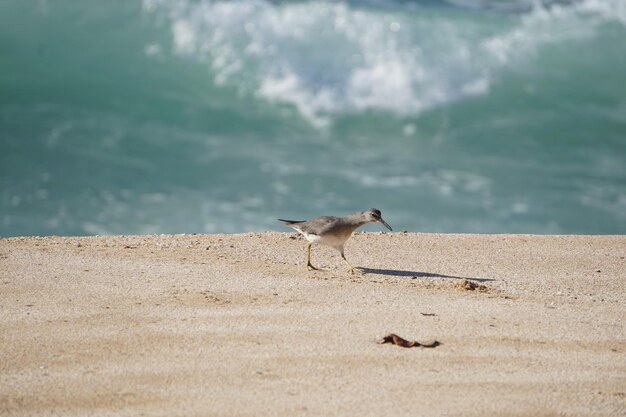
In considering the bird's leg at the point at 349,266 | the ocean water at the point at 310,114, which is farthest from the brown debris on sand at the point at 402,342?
the ocean water at the point at 310,114

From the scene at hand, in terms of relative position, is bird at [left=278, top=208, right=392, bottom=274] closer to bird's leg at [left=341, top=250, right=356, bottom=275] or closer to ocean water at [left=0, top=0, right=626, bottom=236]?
bird's leg at [left=341, top=250, right=356, bottom=275]

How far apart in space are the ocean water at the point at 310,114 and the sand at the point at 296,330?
732 cm

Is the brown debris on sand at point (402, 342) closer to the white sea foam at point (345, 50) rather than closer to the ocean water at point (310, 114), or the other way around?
the ocean water at point (310, 114)

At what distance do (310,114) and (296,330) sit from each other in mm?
13141

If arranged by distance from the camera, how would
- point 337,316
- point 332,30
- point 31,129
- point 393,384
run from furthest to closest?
1. point 332,30
2. point 31,129
3. point 337,316
4. point 393,384

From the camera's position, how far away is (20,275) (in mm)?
6578

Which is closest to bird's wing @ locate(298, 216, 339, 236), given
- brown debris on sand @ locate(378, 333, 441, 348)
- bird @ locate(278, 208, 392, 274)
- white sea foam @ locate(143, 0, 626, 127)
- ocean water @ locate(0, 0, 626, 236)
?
bird @ locate(278, 208, 392, 274)

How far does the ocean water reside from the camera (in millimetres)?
15703

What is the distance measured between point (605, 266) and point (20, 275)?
174 inches

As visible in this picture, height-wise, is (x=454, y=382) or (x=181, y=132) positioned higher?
(x=181, y=132)

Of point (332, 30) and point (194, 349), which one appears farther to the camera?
point (332, 30)

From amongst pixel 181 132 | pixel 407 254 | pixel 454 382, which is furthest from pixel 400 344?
pixel 181 132

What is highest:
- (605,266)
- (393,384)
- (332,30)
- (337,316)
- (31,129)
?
(332,30)

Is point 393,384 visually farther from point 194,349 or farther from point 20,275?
point 20,275
